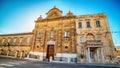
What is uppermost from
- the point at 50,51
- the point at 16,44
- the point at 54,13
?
the point at 54,13

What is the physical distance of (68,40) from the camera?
19281mm

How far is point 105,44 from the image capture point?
17.1 meters

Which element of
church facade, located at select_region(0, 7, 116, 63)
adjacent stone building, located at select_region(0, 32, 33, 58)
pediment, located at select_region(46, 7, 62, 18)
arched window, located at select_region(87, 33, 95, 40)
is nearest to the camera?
church facade, located at select_region(0, 7, 116, 63)

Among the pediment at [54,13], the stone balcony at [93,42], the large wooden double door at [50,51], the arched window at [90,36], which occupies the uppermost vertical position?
the pediment at [54,13]

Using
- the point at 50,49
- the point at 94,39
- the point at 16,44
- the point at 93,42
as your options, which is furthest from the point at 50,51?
the point at 16,44

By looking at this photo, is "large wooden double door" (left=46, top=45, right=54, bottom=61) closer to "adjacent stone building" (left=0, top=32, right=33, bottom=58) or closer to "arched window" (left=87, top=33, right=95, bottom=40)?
"adjacent stone building" (left=0, top=32, right=33, bottom=58)

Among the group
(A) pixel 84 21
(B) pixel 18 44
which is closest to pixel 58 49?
(A) pixel 84 21

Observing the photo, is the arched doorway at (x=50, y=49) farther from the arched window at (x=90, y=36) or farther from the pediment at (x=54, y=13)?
the arched window at (x=90, y=36)

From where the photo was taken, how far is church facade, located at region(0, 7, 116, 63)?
55.3ft

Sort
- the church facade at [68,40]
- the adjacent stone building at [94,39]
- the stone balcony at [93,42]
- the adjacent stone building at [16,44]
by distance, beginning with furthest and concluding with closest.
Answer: the adjacent stone building at [16,44] → the church facade at [68,40] → the stone balcony at [93,42] → the adjacent stone building at [94,39]

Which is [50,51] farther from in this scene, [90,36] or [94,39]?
[94,39]

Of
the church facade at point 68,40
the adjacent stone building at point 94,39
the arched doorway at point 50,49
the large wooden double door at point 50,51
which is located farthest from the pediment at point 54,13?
the large wooden double door at point 50,51

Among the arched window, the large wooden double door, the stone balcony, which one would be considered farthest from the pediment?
the stone balcony

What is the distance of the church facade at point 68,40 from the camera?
664 inches
